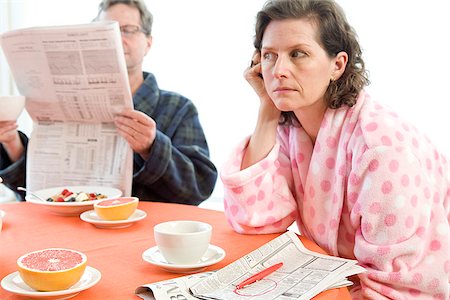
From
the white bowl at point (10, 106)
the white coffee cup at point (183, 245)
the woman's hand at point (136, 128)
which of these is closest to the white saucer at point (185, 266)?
the white coffee cup at point (183, 245)

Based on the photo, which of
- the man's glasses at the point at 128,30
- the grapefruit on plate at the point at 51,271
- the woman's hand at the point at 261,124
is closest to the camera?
Result: the grapefruit on plate at the point at 51,271

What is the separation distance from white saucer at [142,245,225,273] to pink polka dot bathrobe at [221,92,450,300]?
20cm

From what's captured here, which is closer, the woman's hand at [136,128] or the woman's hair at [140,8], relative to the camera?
the woman's hand at [136,128]

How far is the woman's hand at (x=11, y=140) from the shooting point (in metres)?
1.69

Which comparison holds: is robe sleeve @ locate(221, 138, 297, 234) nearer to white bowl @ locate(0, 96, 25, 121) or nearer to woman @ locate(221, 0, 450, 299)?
woman @ locate(221, 0, 450, 299)

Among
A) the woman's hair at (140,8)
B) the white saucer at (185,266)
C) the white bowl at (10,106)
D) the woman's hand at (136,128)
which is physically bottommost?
the white saucer at (185,266)

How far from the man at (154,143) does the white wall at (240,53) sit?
1.26ft

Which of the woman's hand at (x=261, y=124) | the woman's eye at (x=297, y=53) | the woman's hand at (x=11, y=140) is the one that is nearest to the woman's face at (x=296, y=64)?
the woman's eye at (x=297, y=53)

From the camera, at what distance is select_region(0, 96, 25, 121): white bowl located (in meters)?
1.55

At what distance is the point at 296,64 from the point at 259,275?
0.50m

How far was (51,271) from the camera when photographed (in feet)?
2.73

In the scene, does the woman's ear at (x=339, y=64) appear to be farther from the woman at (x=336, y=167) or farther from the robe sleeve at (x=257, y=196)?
the robe sleeve at (x=257, y=196)

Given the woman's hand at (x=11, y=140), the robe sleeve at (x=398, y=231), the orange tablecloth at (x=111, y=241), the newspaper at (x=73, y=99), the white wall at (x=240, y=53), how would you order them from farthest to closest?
1. the white wall at (x=240, y=53)
2. the woman's hand at (x=11, y=140)
3. the newspaper at (x=73, y=99)
4. the robe sleeve at (x=398, y=231)
5. the orange tablecloth at (x=111, y=241)

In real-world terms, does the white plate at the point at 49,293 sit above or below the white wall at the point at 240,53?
below
